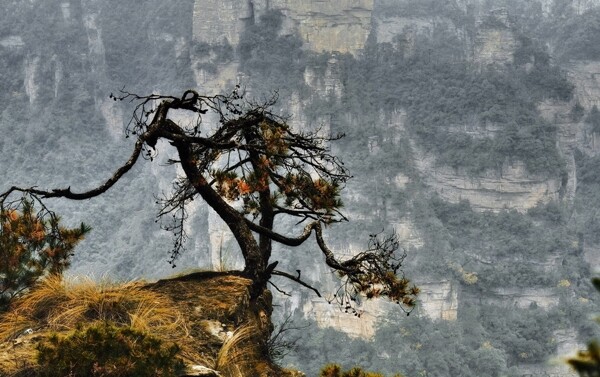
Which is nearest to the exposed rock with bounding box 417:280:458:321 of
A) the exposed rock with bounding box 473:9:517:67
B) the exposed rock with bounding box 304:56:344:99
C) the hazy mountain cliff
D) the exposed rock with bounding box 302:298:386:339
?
the hazy mountain cliff

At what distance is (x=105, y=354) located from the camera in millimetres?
2809

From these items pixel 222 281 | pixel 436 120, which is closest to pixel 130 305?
pixel 222 281

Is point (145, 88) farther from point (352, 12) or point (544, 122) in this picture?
point (544, 122)

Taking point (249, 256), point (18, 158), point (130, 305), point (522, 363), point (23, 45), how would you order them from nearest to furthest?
point (130, 305) < point (249, 256) < point (522, 363) < point (18, 158) < point (23, 45)

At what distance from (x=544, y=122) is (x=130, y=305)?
29.6 m

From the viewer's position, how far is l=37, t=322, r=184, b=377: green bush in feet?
9.11

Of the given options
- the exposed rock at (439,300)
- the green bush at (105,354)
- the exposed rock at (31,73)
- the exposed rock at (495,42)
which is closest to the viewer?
the green bush at (105,354)

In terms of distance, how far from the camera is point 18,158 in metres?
37.1

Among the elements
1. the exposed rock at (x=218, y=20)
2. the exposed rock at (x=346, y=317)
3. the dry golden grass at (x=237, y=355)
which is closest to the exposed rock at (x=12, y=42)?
the exposed rock at (x=218, y=20)

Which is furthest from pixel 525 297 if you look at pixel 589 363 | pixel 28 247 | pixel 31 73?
pixel 589 363

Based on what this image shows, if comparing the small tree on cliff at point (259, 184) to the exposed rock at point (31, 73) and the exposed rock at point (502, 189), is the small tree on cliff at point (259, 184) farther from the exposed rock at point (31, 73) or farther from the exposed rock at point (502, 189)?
the exposed rock at point (31, 73)

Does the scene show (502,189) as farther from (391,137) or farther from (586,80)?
(586,80)

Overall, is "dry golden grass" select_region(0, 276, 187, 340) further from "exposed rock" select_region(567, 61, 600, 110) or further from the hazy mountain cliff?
"exposed rock" select_region(567, 61, 600, 110)

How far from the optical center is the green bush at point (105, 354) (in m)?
2.78
